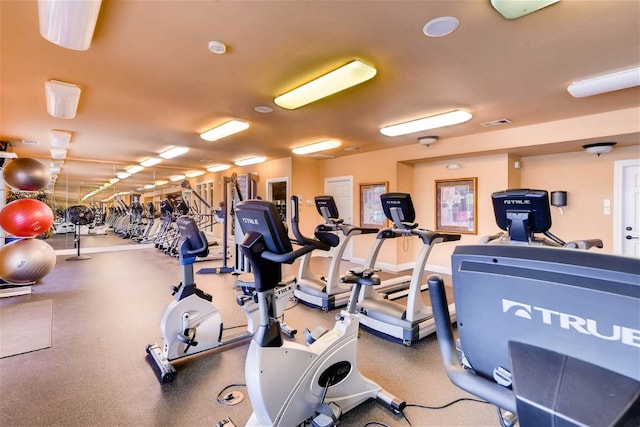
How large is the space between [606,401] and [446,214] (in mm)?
5767

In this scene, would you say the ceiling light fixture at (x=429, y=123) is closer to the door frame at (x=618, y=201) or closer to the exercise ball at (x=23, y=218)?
the door frame at (x=618, y=201)

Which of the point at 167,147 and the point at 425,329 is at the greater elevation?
the point at 167,147

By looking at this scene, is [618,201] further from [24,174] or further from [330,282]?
[24,174]

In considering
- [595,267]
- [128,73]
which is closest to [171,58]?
[128,73]

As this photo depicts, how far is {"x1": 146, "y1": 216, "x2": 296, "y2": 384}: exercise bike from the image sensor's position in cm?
247

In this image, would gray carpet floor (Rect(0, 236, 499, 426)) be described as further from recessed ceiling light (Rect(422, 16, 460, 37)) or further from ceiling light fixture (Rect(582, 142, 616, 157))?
ceiling light fixture (Rect(582, 142, 616, 157))

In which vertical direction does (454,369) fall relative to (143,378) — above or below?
above

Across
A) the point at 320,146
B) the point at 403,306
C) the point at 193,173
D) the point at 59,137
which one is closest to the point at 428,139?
the point at 320,146

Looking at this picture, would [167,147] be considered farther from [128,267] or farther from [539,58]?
[539,58]

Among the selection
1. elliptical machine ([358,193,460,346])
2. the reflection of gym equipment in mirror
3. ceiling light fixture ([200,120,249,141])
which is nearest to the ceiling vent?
elliptical machine ([358,193,460,346])

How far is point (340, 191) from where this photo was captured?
7438mm

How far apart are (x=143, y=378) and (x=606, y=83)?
186 inches

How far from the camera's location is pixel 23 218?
367cm

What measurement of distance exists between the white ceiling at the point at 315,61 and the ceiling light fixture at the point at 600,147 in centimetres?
20
